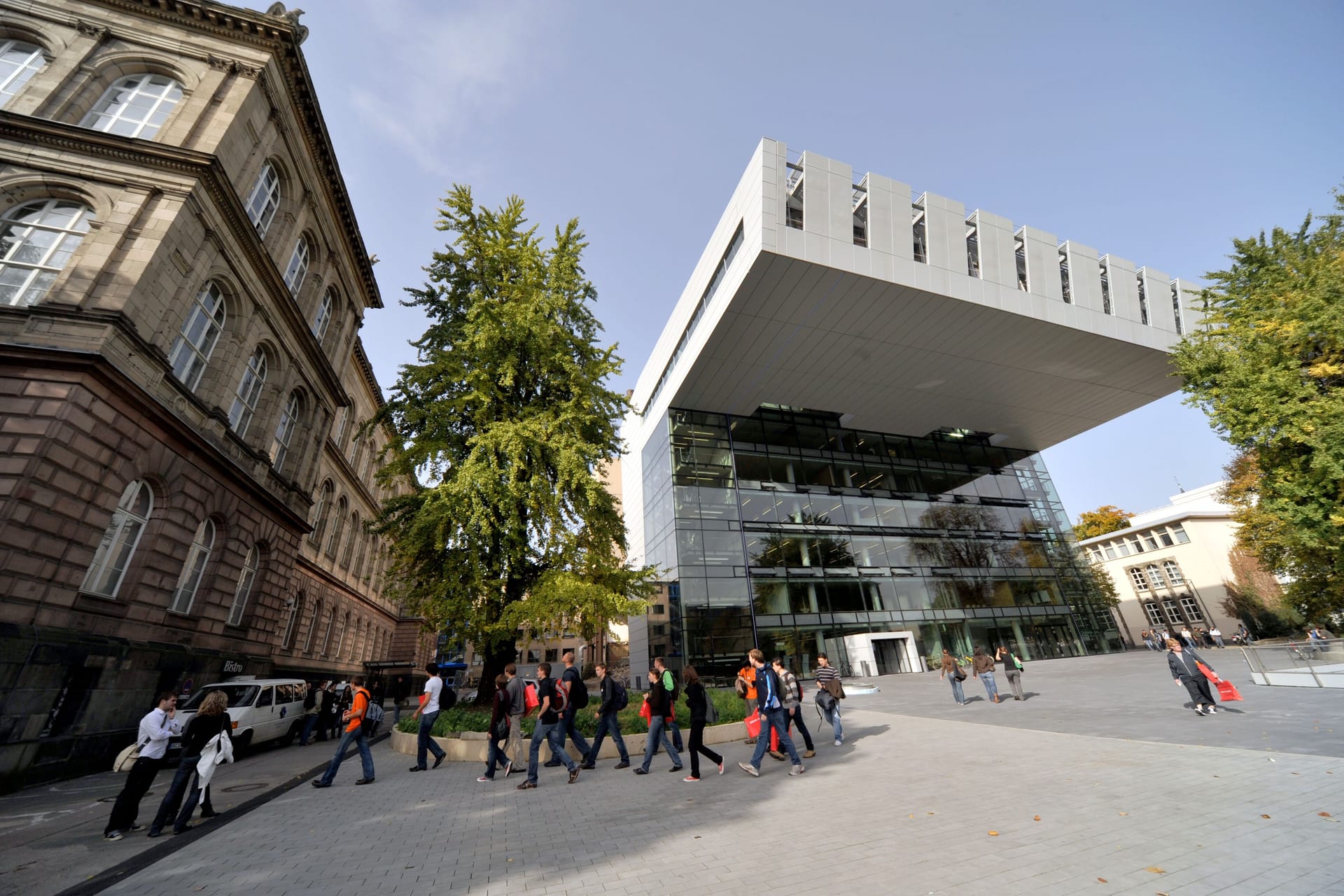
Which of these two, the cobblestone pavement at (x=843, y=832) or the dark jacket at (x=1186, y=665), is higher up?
the dark jacket at (x=1186, y=665)

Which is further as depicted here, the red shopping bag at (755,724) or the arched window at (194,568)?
the arched window at (194,568)

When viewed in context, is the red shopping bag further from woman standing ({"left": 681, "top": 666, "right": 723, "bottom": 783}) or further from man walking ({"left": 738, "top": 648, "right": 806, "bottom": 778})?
woman standing ({"left": 681, "top": 666, "right": 723, "bottom": 783})

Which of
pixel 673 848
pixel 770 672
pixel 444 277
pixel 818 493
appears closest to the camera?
pixel 673 848

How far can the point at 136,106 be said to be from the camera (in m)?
15.4

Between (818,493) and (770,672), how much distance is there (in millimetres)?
26227

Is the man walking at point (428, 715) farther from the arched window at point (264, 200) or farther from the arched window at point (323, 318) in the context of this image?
the arched window at point (323, 318)

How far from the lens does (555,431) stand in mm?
14211

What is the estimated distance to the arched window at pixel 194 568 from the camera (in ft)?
48.2

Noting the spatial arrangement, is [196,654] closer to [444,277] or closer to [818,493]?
[444,277]

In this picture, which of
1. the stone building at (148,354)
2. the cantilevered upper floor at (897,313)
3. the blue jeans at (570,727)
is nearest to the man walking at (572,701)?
the blue jeans at (570,727)

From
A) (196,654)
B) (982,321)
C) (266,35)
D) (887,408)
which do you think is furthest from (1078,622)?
(266,35)

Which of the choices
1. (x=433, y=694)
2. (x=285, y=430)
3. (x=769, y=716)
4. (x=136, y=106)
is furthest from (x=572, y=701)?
(x=136, y=106)

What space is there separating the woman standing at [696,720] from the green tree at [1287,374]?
19.9 m

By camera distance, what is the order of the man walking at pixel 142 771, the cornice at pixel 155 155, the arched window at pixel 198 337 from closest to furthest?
the man walking at pixel 142 771 → the cornice at pixel 155 155 → the arched window at pixel 198 337
